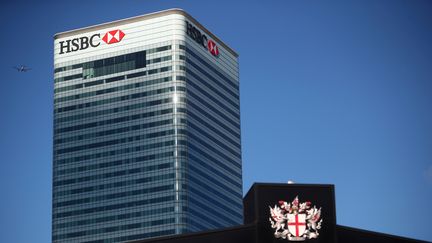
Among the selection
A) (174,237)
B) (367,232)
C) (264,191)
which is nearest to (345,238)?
(367,232)

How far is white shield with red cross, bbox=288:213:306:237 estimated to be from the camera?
10500 centimetres

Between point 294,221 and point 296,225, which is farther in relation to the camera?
point 294,221

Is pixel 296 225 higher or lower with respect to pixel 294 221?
lower

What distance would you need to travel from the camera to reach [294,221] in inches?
4144

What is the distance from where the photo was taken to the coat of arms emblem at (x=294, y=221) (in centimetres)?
10500

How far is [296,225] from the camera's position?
10512 centimetres

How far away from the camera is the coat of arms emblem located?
105 m

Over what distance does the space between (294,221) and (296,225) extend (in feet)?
1.34

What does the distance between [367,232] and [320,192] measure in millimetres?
6166

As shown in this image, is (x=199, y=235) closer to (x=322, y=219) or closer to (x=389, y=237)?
(x=322, y=219)

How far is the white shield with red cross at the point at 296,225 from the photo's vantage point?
105m

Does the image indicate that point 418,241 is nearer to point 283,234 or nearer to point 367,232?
point 367,232

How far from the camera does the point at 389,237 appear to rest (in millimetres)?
110000

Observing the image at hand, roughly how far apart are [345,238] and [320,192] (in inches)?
195
